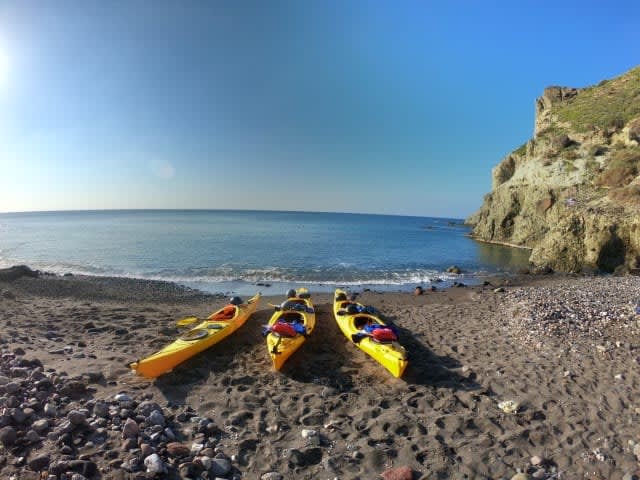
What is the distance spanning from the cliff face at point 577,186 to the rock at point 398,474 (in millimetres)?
24511

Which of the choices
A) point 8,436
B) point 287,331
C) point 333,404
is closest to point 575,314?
point 333,404

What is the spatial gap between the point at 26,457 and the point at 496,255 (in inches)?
1450

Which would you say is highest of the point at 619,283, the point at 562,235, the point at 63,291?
the point at 562,235

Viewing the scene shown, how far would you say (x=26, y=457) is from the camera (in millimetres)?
4203

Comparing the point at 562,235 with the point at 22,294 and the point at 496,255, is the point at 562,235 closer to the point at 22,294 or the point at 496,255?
the point at 496,255

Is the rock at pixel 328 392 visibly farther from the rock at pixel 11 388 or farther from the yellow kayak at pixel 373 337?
the rock at pixel 11 388

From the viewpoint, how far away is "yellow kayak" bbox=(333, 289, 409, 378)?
24.7 feet

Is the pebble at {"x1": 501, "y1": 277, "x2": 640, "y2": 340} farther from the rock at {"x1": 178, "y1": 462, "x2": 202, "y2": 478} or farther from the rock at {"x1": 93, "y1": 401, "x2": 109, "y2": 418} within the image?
the rock at {"x1": 93, "y1": 401, "x2": 109, "y2": 418}

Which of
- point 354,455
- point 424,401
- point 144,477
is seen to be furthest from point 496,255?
point 144,477

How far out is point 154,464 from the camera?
166 inches

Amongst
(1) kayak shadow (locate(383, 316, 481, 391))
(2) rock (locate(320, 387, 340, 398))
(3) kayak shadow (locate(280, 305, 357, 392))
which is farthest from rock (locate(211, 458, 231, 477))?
(1) kayak shadow (locate(383, 316, 481, 391))

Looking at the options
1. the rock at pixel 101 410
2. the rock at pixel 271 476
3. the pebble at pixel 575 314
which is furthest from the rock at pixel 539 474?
the rock at pixel 101 410

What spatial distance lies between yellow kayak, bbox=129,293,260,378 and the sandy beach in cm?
22

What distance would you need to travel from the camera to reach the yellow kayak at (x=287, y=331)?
789 centimetres
